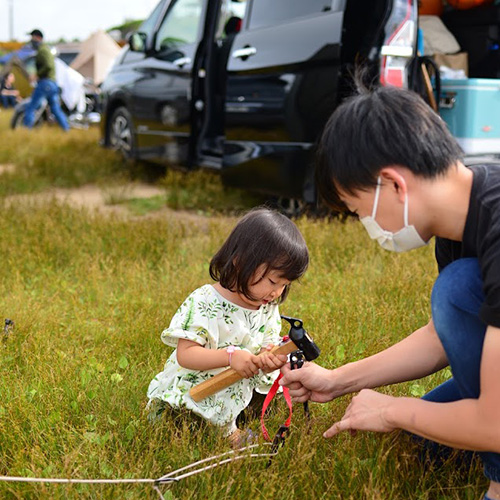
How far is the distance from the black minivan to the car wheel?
2cm

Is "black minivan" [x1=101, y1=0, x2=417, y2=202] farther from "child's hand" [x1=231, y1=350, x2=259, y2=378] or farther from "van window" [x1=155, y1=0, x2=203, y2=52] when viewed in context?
"child's hand" [x1=231, y1=350, x2=259, y2=378]

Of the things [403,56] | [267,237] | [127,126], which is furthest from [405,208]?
[127,126]

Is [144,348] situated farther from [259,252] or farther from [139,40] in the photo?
[139,40]

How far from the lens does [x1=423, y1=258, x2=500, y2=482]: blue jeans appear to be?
1.76m

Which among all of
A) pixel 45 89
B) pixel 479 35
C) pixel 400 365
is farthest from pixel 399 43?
pixel 45 89

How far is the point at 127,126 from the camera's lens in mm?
7836

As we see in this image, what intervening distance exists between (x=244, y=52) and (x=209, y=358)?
3.68m

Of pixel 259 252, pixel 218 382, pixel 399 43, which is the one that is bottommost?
pixel 218 382

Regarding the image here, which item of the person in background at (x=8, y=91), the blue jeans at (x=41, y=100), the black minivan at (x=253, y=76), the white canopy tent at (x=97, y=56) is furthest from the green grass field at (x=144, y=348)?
the white canopy tent at (x=97, y=56)

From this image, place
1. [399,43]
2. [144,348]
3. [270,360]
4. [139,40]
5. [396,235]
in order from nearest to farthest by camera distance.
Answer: [396,235], [270,360], [144,348], [399,43], [139,40]

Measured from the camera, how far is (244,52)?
5469 mm

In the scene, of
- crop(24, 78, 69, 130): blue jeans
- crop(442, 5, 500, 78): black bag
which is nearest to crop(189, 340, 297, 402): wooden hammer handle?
crop(442, 5, 500, 78): black bag

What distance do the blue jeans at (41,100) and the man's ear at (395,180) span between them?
11954 mm

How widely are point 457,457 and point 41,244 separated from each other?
3171 millimetres
